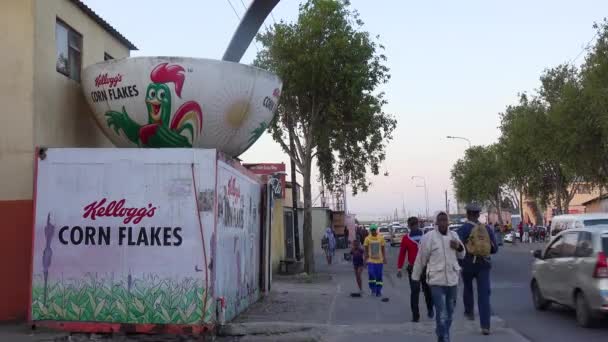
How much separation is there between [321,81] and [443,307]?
1565 cm

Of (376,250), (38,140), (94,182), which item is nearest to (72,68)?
(38,140)

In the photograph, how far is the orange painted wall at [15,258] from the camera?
1069cm

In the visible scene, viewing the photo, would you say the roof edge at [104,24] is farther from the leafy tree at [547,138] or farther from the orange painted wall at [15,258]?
the leafy tree at [547,138]

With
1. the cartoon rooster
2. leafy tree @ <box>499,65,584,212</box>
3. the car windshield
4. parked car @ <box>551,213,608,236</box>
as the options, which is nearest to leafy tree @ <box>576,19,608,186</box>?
leafy tree @ <box>499,65,584,212</box>

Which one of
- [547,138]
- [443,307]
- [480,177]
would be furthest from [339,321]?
[480,177]

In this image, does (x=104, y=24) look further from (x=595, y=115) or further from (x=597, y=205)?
(x=597, y=205)

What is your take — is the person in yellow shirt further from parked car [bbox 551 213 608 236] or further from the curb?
Answer: the curb

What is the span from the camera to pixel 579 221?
20.2 m

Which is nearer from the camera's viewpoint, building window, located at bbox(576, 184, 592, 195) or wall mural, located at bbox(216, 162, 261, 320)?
wall mural, located at bbox(216, 162, 261, 320)

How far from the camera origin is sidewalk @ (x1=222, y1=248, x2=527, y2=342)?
10.2 metres

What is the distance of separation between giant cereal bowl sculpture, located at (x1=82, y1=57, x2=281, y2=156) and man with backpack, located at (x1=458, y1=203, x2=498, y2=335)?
4.06 m

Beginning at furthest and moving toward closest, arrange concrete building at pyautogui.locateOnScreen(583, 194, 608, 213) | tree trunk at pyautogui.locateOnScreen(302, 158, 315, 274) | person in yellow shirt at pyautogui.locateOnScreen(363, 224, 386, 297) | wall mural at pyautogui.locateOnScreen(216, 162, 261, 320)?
concrete building at pyautogui.locateOnScreen(583, 194, 608, 213) < tree trunk at pyautogui.locateOnScreen(302, 158, 315, 274) < person in yellow shirt at pyautogui.locateOnScreen(363, 224, 386, 297) < wall mural at pyautogui.locateOnScreen(216, 162, 261, 320)

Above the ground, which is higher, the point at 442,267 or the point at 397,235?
the point at 397,235

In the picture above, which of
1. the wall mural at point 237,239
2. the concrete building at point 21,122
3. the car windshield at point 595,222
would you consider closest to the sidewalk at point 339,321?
the wall mural at point 237,239
